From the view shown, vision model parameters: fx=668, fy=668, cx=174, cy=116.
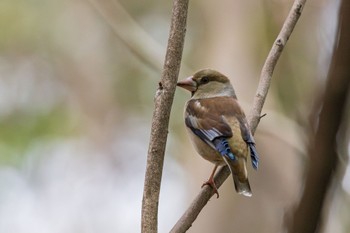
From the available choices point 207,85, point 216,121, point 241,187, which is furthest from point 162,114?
point 207,85

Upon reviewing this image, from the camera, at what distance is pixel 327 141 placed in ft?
2.34

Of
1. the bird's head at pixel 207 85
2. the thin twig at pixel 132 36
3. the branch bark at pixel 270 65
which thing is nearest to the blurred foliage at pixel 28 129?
the thin twig at pixel 132 36

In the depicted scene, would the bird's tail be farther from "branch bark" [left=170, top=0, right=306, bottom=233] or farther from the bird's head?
the bird's head

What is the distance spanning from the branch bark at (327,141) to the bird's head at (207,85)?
2.98 m

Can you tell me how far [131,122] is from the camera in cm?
1020

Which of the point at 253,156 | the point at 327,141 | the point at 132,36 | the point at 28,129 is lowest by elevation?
the point at 253,156

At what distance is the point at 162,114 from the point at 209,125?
1354 millimetres

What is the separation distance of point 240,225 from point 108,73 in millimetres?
4135

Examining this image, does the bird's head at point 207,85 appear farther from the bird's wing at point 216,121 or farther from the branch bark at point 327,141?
the branch bark at point 327,141

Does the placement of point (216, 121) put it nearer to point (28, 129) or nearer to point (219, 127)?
point (219, 127)

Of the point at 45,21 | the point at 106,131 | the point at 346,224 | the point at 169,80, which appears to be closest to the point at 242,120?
the point at 169,80

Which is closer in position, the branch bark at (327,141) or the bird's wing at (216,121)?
the branch bark at (327,141)

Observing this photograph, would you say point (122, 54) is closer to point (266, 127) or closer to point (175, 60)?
point (266, 127)

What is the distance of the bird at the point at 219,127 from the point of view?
2895mm
